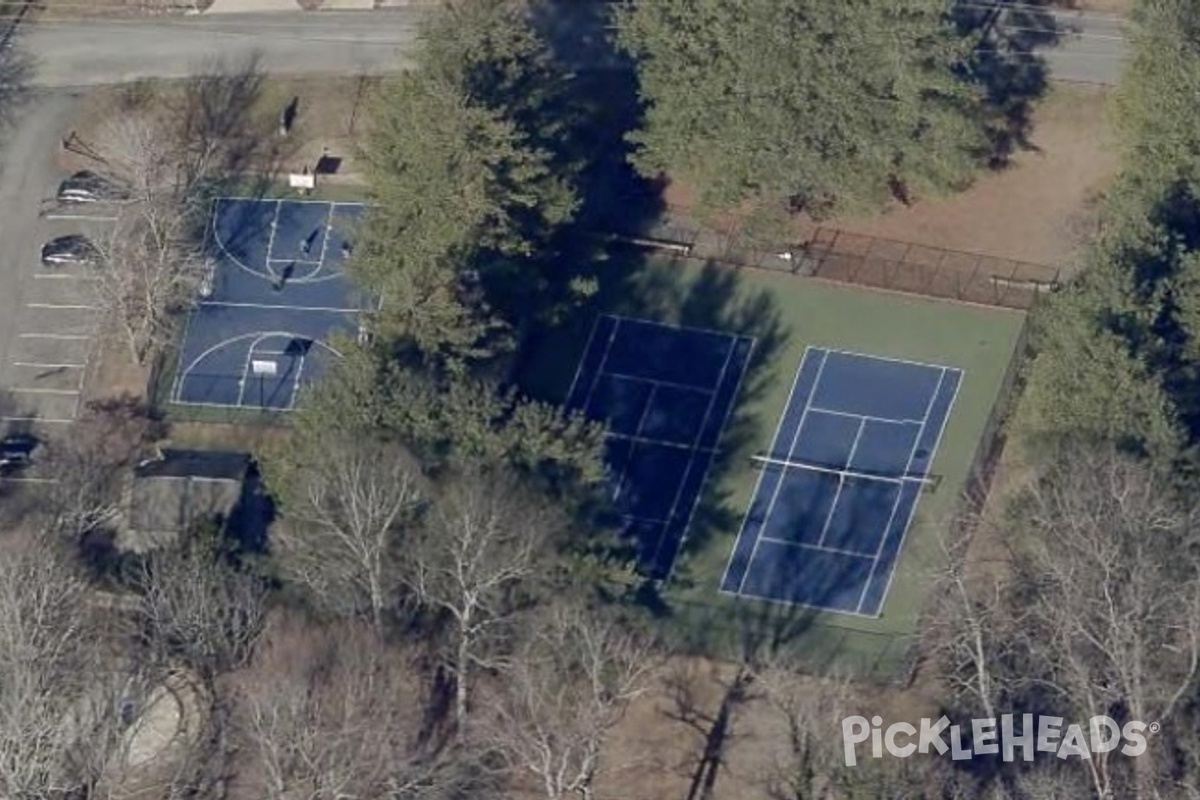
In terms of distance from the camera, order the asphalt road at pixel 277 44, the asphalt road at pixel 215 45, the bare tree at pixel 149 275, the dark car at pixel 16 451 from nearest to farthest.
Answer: the dark car at pixel 16 451
the bare tree at pixel 149 275
the asphalt road at pixel 277 44
the asphalt road at pixel 215 45

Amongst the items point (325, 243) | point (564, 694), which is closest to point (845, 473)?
point (564, 694)

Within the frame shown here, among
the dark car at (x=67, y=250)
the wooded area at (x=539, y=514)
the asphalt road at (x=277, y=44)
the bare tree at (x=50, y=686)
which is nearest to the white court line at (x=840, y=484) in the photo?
the wooded area at (x=539, y=514)

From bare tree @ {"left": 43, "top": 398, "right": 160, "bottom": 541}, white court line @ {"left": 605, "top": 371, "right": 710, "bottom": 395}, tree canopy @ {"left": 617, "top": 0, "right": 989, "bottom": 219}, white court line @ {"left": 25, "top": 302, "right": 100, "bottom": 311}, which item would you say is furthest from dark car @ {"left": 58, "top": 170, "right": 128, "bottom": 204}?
tree canopy @ {"left": 617, "top": 0, "right": 989, "bottom": 219}

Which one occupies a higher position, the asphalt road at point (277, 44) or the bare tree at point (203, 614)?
the asphalt road at point (277, 44)

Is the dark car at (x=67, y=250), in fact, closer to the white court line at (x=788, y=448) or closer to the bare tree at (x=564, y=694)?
the bare tree at (x=564, y=694)

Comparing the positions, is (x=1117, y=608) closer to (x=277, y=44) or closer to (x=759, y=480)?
(x=759, y=480)

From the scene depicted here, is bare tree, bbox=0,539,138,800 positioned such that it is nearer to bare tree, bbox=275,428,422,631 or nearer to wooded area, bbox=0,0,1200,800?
wooded area, bbox=0,0,1200,800

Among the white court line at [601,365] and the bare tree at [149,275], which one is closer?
the white court line at [601,365]
